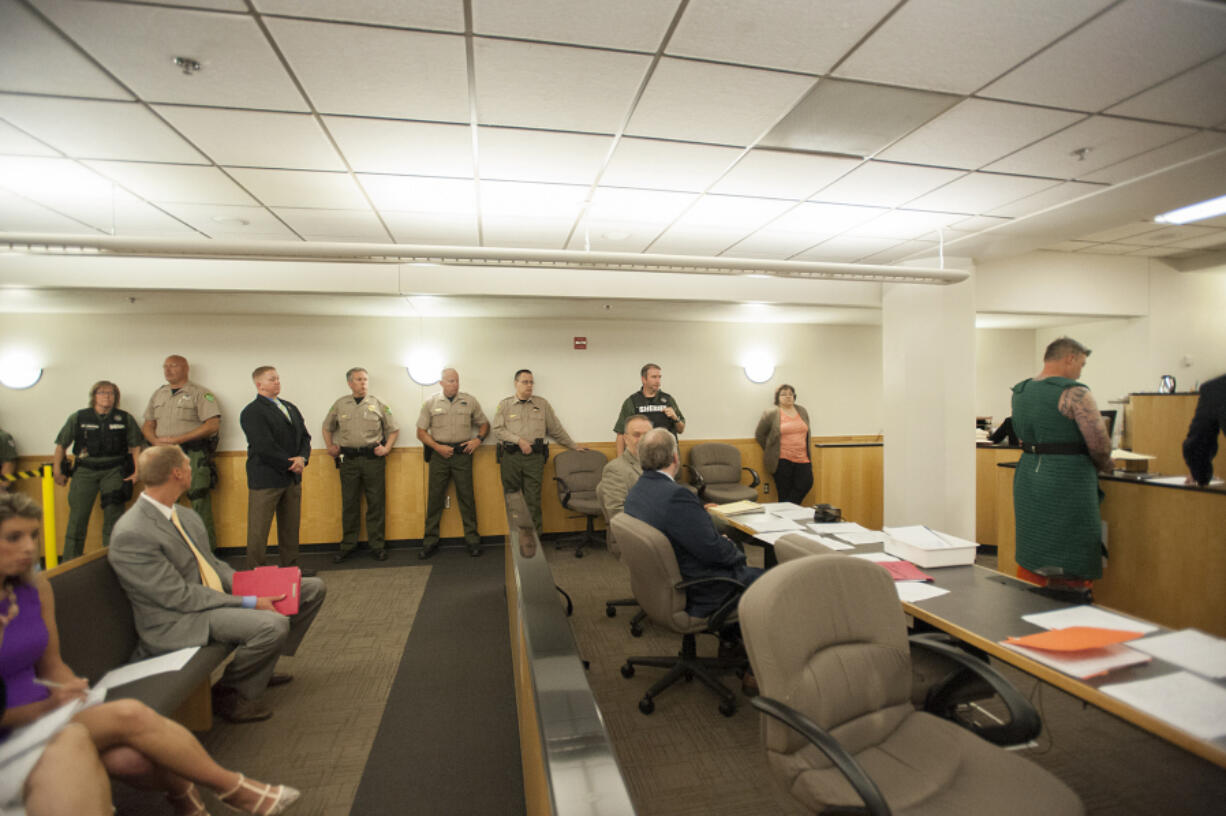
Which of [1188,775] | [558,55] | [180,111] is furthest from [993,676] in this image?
[180,111]

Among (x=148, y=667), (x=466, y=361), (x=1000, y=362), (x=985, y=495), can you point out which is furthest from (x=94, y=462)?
(x=1000, y=362)

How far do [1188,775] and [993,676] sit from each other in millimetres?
1425

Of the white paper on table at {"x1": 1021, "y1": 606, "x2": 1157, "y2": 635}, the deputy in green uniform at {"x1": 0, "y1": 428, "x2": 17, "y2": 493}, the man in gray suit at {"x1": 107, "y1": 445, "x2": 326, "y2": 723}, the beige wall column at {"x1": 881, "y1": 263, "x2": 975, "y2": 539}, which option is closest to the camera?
the white paper on table at {"x1": 1021, "y1": 606, "x2": 1157, "y2": 635}

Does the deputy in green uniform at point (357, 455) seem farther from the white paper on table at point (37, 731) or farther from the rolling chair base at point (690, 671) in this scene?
the white paper on table at point (37, 731)

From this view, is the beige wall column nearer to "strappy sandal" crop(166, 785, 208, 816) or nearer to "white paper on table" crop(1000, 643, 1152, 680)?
"white paper on table" crop(1000, 643, 1152, 680)

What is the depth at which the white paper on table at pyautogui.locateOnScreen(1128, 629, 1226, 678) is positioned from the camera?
1.35m

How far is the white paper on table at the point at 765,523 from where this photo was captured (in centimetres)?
284

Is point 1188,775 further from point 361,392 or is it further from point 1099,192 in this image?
point 361,392

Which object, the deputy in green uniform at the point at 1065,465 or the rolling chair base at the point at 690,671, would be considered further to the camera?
the deputy in green uniform at the point at 1065,465

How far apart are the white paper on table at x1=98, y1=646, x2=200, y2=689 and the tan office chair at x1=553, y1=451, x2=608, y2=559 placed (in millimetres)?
3374

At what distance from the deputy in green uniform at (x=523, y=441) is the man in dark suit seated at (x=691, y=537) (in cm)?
298

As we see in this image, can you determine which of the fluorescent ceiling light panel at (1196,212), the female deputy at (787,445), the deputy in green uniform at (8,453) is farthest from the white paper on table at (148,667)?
the fluorescent ceiling light panel at (1196,212)

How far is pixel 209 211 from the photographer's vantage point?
140 inches

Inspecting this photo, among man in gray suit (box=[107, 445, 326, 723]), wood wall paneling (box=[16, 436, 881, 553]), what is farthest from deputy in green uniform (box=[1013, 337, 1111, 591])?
man in gray suit (box=[107, 445, 326, 723])
